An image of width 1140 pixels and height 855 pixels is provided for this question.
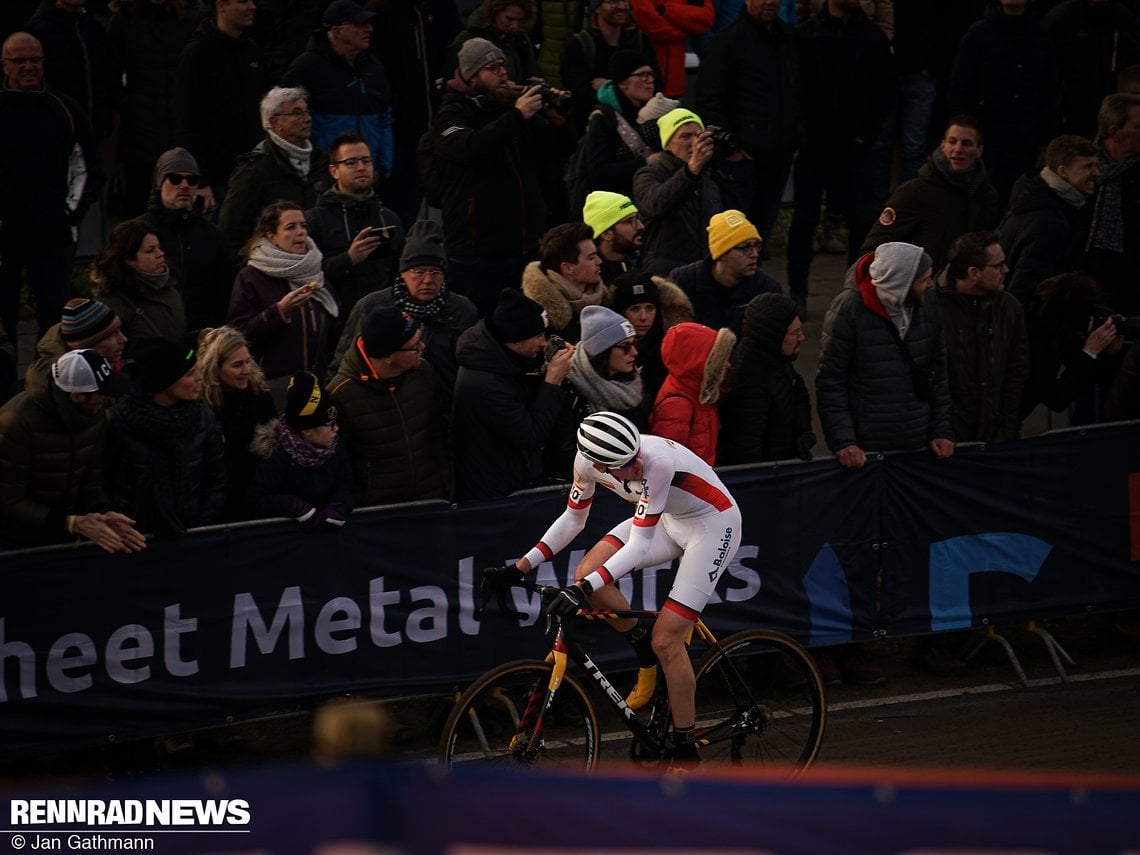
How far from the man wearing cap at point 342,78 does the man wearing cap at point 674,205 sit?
2018 mm

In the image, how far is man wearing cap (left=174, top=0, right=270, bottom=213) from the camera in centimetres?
1212

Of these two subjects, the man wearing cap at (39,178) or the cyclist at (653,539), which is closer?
the cyclist at (653,539)

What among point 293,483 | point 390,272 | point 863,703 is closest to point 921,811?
point 293,483

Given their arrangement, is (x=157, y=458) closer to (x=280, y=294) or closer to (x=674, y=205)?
(x=280, y=294)

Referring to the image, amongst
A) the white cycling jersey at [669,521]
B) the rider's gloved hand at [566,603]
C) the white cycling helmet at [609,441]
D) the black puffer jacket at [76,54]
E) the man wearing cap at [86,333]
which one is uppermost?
the black puffer jacket at [76,54]

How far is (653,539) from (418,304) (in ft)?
7.69

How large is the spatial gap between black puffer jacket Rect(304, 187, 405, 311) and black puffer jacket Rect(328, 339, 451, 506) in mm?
1595

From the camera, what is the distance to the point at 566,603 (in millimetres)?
8031

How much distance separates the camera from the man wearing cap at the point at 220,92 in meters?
12.1

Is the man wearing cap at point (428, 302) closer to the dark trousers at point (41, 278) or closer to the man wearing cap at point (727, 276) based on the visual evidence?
the man wearing cap at point (727, 276)

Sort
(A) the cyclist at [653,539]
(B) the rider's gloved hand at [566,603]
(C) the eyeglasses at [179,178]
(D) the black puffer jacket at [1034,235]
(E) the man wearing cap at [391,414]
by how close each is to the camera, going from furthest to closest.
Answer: (D) the black puffer jacket at [1034,235] < (C) the eyeglasses at [179,178] < (E) the man wearing cap at [391,414] < (A) the cyclist at [653,539] < (B) the rider's gloved hand at [566,603]

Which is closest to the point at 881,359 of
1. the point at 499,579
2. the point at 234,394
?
the point at 499,579

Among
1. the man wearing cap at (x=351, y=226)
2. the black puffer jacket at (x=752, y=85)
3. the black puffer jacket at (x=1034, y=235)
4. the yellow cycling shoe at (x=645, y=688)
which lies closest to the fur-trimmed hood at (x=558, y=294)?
the man wearing cap at (x=351, y=226)

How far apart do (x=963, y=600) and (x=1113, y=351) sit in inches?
75.7
